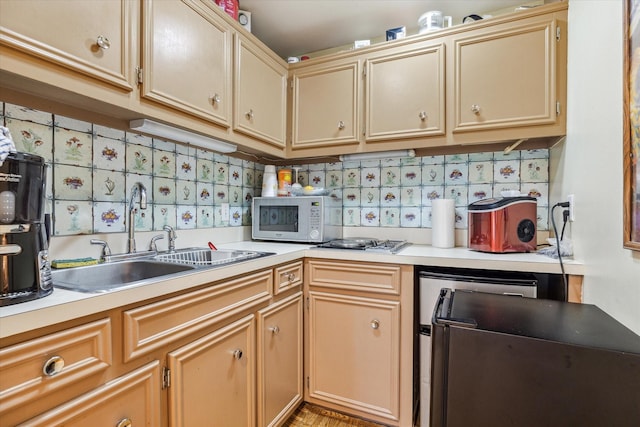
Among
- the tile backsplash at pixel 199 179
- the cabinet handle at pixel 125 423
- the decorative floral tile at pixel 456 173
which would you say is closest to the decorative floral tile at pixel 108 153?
the tile backsplash at pixel 199 179

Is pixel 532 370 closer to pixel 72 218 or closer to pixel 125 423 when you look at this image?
pixel 125 423

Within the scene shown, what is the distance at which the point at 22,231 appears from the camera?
697 mm

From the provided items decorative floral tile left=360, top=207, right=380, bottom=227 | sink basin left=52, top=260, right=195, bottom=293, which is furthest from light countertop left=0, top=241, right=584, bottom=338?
decorative floral tile left=360, top=207, right=380, bottom=227

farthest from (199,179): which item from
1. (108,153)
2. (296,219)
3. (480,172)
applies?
(480,172)

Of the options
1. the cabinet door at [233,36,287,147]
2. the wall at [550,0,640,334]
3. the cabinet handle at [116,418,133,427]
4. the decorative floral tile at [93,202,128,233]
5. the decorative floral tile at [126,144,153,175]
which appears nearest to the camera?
the cabinet handle at [116,418,133,427]

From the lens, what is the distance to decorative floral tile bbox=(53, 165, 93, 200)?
1150mm

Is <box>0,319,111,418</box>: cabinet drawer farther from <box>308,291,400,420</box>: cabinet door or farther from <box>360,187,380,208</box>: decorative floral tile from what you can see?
<box>360,187,380,208</box>: decorative floral tile

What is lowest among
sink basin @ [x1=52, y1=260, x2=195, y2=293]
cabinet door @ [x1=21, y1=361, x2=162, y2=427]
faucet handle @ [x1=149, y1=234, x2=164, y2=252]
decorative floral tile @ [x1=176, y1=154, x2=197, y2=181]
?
cabinet door @ [x1=21, y1=361, x2=162, y2=427]

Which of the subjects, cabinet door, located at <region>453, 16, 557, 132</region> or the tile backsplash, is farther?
cabinet door, located at <region>453, 16, 557, 132</region>

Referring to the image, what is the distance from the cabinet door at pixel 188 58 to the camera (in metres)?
1.16

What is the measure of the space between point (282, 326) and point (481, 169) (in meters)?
1.45

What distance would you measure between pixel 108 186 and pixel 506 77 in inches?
75.6

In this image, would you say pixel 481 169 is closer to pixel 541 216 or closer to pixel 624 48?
pixel 541 216

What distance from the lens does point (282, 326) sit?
1491 millimetres
